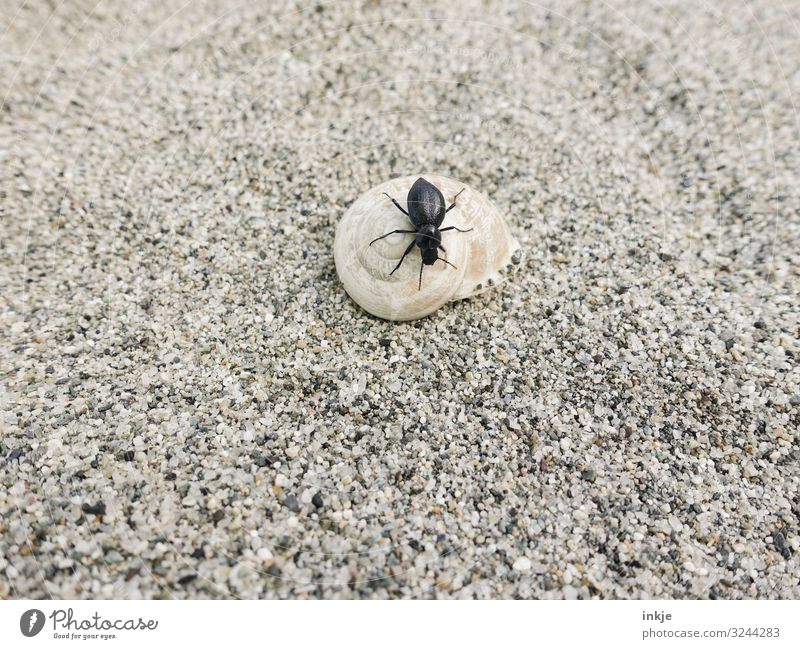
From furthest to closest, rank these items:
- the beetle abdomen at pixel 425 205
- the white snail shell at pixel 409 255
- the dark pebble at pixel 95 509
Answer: the white snail shell at pixel 409 255 → the beetle abdomen at pixel 425 205 → the dark pebble at pixel 95 509

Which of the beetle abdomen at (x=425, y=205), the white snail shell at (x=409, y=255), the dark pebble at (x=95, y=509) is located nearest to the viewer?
the dark pebble at (x=95, y=509)

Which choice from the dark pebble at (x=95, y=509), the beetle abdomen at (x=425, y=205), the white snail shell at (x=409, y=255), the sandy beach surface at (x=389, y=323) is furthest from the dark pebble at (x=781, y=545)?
the dark pebble at (x=95, y=509)

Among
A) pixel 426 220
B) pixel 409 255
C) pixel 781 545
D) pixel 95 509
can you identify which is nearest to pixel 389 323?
pixel 409 255

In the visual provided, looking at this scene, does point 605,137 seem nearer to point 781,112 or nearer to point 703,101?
point 703,101

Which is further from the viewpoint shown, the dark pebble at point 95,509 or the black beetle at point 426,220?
the black beetle at point 426,220

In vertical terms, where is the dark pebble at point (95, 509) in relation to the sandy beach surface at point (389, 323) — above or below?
below

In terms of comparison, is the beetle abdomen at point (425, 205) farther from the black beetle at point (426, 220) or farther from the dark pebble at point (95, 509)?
the dark pebble at point (95, 509)
